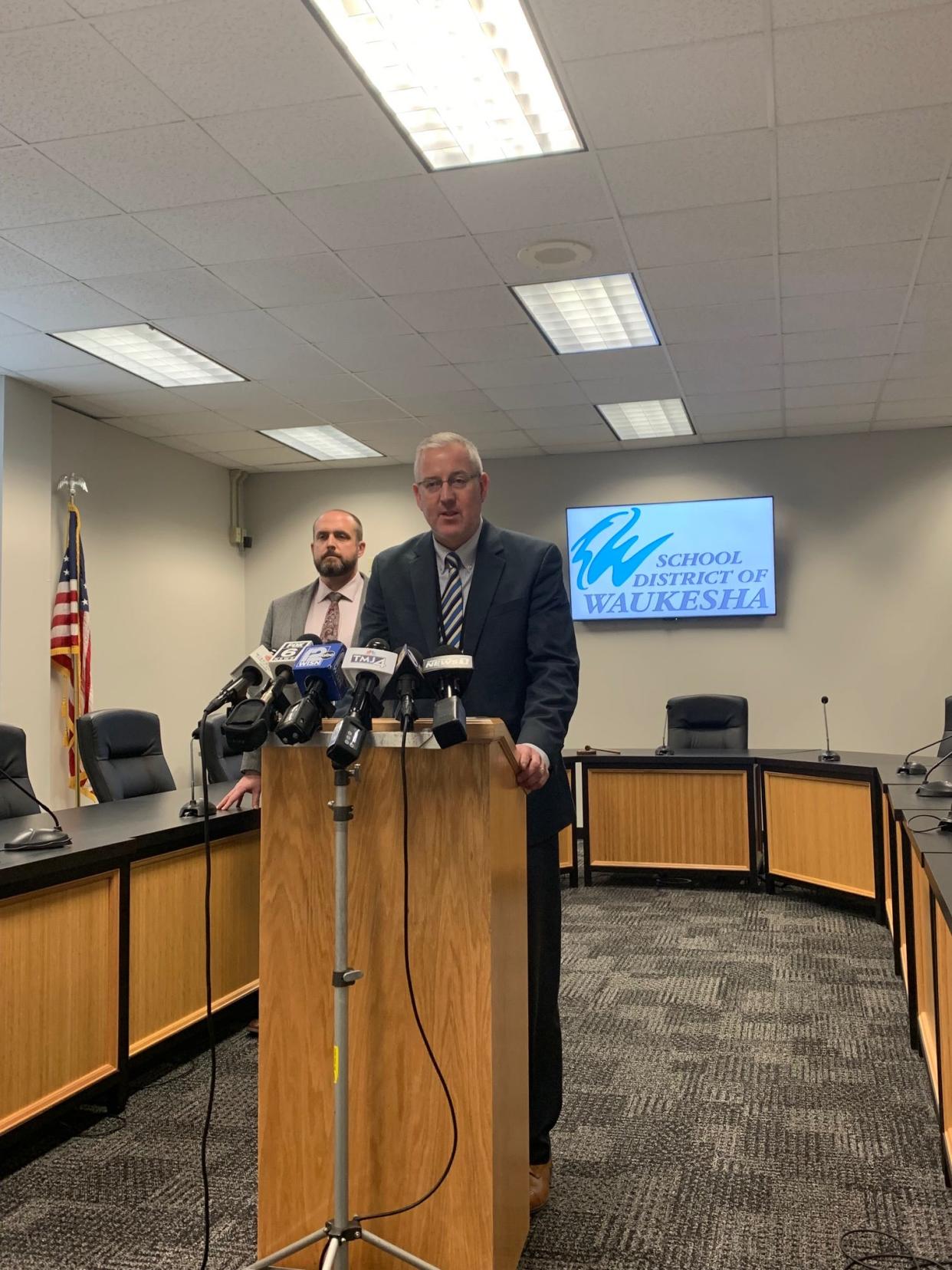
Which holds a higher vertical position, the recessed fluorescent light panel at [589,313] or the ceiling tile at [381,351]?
the recessed fluorescent light panel at [589,313]

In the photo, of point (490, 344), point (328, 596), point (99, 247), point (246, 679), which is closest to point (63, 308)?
point (99, 247)

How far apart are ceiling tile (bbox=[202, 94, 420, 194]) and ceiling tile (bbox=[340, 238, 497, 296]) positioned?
590 mm

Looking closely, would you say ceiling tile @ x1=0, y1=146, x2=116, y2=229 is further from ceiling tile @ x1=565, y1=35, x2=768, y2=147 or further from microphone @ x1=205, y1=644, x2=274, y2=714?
microphone @ x1=205, y1=644, x2=274, y2=714

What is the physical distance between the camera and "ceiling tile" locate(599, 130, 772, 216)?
11.5 ft

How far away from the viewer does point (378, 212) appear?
396 cm

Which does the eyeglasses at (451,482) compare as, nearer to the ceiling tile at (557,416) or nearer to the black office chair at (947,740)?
the black office chair at (947,740)

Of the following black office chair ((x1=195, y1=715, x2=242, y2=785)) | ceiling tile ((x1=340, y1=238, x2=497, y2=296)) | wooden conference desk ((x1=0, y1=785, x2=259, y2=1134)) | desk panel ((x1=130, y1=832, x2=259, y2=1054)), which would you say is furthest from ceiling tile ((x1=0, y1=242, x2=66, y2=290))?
desk panel ((x1=130, y1=832, x2=259, y2=1054))

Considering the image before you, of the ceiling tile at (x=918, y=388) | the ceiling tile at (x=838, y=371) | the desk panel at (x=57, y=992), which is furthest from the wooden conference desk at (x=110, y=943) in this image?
the ceiling tile at (x=918, y=388)

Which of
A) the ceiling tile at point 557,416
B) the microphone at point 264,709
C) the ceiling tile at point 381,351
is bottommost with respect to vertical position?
the microphone at point 264,709

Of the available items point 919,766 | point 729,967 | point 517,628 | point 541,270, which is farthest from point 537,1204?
point 541,270

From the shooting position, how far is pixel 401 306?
16.3 feet

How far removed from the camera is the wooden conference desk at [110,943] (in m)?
2.51

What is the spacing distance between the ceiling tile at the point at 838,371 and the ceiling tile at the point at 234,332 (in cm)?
288

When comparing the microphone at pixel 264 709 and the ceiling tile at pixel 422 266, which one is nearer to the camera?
the microphone at pixel 264 709
